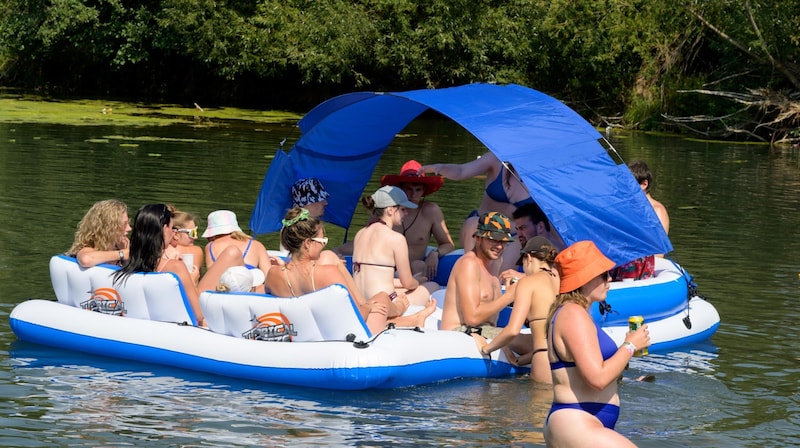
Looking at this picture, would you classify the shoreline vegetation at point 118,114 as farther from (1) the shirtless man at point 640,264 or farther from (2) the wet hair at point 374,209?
(1) the shirtless man at point 640,264

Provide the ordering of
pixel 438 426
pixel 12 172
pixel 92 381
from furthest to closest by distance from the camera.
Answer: pixel 12 172
pixel 92 381
pixel 438 426

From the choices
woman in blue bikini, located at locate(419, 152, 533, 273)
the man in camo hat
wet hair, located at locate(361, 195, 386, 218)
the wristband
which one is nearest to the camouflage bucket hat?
wet hair, located at locate(361, 195, 386, 218)

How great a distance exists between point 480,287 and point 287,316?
1230mm

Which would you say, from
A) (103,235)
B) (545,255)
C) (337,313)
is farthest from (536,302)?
(103,235)

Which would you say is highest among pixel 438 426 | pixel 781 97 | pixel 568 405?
pixel 781 97

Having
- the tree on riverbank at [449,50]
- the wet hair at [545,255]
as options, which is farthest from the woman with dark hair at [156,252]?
Result: the tree on riverbank at [449,50]

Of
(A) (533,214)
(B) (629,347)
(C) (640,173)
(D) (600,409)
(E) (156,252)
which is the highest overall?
(C) (640,173)

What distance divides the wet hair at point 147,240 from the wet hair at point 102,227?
9.4 inches

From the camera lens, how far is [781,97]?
24500 mm

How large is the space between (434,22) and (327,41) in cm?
270

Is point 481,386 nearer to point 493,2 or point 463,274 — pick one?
point 463,274

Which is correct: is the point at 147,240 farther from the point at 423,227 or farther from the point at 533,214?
the point at 533,214

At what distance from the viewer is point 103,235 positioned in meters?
7.90

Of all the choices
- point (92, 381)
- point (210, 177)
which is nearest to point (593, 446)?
point (92, 381)
